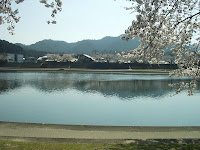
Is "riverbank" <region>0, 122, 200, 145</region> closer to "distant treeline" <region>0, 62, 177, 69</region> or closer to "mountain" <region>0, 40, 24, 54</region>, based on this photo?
"distant treeline" <region>0, 62, 177, 69</region>

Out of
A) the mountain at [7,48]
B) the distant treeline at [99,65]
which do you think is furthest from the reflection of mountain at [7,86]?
the mountain at [7,48]

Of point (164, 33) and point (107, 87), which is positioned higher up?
point (164, 33)

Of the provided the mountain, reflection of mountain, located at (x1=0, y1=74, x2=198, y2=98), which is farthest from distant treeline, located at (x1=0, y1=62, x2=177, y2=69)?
the mountain

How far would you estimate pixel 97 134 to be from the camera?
22.0ft

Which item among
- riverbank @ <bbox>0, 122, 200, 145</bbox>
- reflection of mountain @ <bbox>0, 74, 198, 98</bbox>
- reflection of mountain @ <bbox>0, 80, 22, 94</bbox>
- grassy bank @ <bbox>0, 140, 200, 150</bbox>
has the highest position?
grassy bank @ <bbox>0, 140, 200, 150</bbox>

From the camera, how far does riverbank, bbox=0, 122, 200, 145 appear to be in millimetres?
5974

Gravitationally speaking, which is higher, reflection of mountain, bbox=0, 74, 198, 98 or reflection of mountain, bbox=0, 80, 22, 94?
reflection of mountain, bbox=0, 80, 22, 94

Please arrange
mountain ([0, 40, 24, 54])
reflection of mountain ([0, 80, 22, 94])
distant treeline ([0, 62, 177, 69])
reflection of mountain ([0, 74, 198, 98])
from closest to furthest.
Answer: reflection of mountain ([0, 74, 198, 98]) → reflection of mountain ([0, 80, 22, 94]) → distant treeline ([0, 62, 177, 69]) → mountain ([0, 40, 24, 54])

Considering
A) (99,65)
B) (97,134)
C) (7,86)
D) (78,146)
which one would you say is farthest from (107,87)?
(99,65)

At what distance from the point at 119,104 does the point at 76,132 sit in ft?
25.8

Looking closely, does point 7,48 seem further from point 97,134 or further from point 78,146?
point 78,146

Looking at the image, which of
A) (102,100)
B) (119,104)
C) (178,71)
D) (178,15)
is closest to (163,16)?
(178,15)

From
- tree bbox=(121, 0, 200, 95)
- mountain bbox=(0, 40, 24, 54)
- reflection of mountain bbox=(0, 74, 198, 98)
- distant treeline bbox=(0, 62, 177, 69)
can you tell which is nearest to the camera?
tree bbox=(121, 0, 200, 95)

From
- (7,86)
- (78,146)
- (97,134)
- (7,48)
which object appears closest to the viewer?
(78,146)
